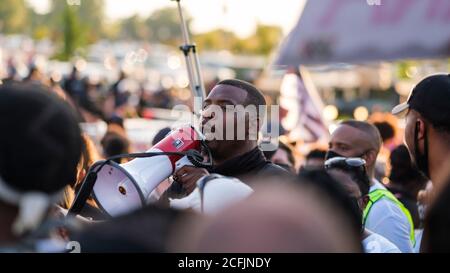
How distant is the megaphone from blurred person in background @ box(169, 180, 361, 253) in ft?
6.03

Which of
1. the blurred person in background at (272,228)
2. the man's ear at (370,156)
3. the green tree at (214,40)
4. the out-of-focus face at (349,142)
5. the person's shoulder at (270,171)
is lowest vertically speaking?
the blurred person in background at (272,228)

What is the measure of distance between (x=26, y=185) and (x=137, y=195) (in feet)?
5.41

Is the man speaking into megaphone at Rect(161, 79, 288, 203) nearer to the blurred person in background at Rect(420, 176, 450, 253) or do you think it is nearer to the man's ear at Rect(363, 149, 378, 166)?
the man's ear at Rect(363, 149, 378, 166)

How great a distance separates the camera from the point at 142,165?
4.09 meters

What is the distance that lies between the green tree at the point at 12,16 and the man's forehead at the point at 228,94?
267 ft

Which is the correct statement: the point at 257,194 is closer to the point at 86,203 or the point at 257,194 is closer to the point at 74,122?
the point at 74,122

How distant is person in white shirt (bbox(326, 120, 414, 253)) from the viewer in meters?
4.89

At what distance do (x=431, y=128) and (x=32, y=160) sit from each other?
2332mm

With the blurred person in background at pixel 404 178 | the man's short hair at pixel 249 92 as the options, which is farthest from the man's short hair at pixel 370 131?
the man's short hair at pixel 249 92

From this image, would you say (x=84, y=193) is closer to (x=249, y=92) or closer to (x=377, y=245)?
(x=249, y=92)

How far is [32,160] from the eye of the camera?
2.31m

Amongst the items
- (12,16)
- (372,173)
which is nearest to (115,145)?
(372,173)

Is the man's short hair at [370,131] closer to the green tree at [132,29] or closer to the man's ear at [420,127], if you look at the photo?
the man's ear at [420,127]

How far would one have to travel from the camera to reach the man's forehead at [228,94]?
445 centimetres
